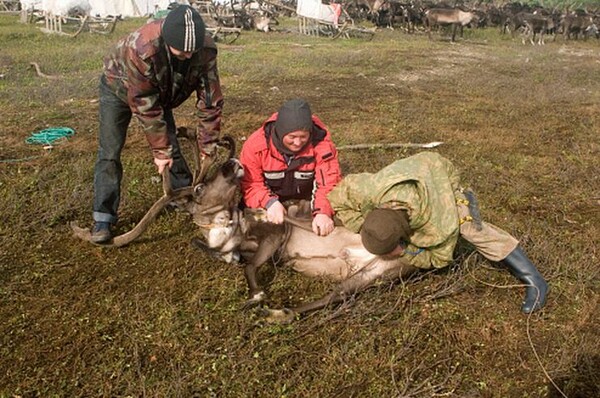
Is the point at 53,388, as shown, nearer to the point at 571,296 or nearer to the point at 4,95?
the point at 571,296

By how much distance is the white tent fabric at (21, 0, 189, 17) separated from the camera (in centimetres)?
2122

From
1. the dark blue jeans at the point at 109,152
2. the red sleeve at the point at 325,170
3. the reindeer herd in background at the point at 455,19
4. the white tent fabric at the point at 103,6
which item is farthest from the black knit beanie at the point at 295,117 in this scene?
the reindeer herd in background at the point at 455,19

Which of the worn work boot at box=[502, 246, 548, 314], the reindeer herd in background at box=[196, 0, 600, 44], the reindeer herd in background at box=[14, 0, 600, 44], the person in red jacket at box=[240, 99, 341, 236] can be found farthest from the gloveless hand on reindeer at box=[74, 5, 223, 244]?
the reindeer herd in background at box=[196, 0, 600, 44]

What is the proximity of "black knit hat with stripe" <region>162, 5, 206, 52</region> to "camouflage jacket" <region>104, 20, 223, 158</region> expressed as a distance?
0.70ft

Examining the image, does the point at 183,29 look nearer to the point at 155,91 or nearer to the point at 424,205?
the point at 155,91

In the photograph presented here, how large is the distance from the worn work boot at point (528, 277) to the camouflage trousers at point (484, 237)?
0.29ft

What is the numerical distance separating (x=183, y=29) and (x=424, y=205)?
185cm

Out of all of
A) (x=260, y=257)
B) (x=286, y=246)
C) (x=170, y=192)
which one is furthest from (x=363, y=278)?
(x=170, y=192)

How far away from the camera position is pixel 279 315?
3303 mm

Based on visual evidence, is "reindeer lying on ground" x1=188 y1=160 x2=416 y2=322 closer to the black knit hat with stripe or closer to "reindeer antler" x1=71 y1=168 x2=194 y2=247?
"reindeer antler" x1=71 y1=168 x2=194 y2=247

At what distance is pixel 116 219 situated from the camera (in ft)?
14.0

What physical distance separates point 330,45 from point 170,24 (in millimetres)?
17120

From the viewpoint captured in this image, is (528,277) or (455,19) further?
(455,19)

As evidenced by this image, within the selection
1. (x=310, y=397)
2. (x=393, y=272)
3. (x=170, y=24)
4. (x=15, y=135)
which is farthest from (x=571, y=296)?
(x=15, y=135)
